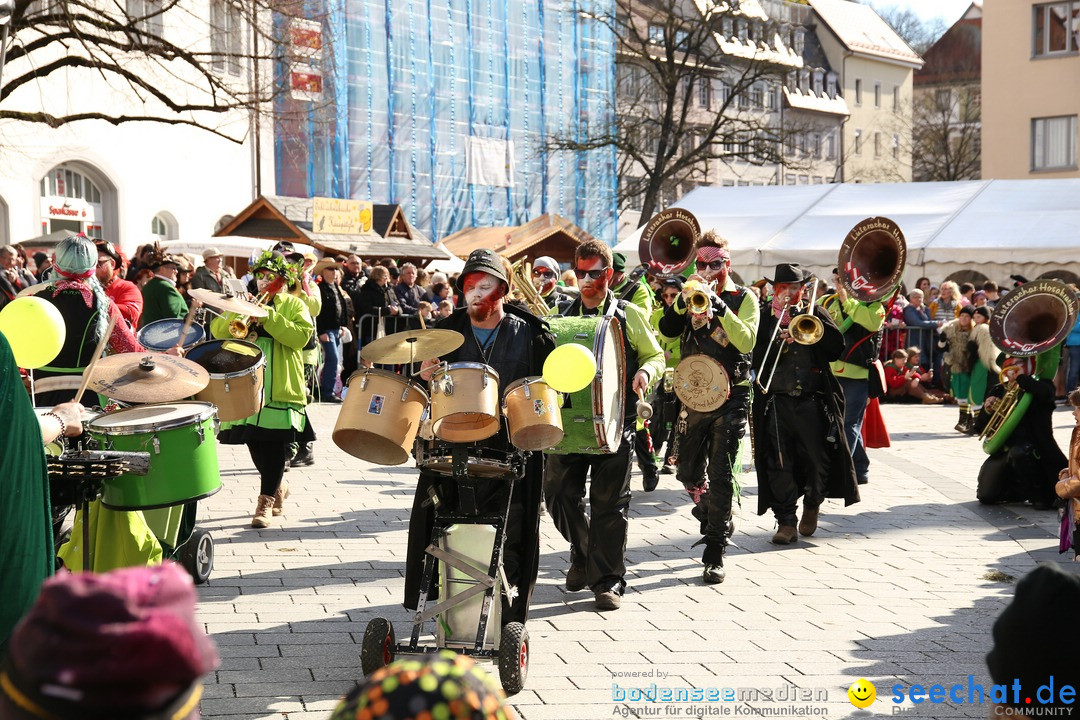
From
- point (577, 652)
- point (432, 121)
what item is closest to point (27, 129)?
point (432, 121)

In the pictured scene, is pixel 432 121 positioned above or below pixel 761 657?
above

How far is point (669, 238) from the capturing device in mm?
12398

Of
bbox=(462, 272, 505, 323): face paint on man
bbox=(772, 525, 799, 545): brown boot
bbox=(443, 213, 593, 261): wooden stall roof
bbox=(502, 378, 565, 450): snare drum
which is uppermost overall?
bbox=(443, 213, 593, 261): wooden stall roof

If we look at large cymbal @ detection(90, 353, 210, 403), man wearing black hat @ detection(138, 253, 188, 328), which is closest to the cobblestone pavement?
large cymbal @ detection(90, 353, 210, 403)

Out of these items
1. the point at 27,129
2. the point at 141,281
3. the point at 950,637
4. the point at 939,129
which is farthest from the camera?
the point at 939,129

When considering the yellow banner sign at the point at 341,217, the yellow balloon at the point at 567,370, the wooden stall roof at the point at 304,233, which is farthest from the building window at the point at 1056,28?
the yellow balloon at the point at 567,370

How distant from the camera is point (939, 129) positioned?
58.5 meters

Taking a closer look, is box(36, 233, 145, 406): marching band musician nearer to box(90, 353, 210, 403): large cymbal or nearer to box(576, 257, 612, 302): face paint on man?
box(90, 353, 210, 403): large cymbal

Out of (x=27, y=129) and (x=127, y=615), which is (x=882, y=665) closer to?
(x=127, y=615)

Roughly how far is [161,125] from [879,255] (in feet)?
75.3

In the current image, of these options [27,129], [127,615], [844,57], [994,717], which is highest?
[844,57]

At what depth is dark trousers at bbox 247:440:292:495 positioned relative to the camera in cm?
916

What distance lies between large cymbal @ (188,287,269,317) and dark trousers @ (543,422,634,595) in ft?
6.46

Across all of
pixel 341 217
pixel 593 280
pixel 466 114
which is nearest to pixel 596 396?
pixel 593 280
